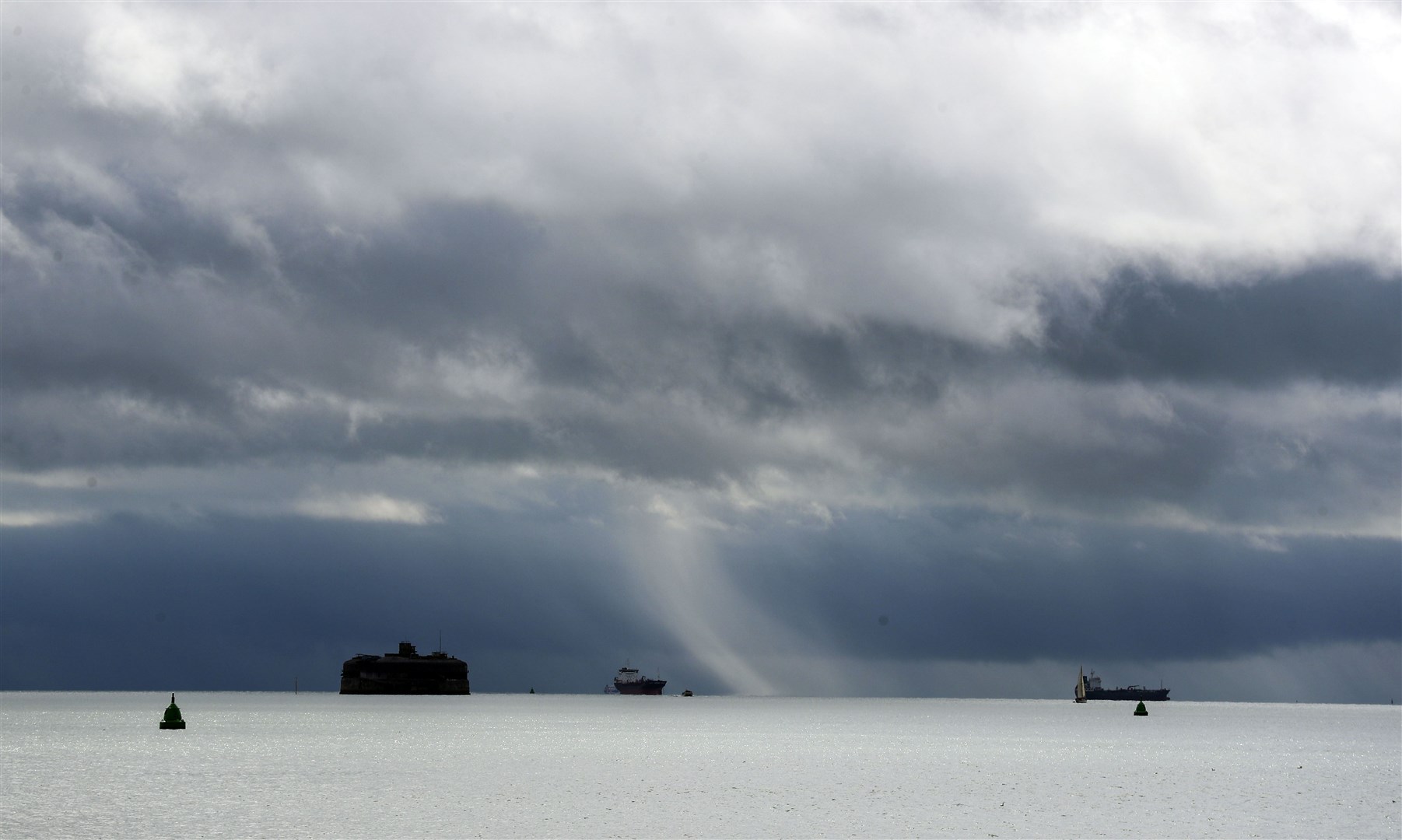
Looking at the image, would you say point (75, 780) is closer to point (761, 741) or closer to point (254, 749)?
point (254, 749)

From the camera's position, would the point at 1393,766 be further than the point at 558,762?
Yes

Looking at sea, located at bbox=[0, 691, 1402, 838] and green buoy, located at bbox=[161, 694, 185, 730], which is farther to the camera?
green buoy, located at bbox=[161, 694, 185, 730]

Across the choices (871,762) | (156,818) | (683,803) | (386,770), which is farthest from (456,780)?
(871,762)

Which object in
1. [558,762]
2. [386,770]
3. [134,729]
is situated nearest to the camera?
[386,770]

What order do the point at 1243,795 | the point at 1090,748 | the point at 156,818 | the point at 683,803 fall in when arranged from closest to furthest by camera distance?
the point at 156,818 < the point at 683,803 < the point at 1243,795 < the point at 1090,748

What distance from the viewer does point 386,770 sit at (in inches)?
4210

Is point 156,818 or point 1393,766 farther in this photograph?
point 1393,766

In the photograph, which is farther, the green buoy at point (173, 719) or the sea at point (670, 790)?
the green buoy at point (173, 719)

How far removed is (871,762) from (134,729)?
107 meters

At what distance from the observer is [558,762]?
120 meters

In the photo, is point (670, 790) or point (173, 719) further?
point (173, 719)

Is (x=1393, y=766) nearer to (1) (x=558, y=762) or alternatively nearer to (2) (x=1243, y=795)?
(2) (x=1243, y=795)

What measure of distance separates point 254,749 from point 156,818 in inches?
2729

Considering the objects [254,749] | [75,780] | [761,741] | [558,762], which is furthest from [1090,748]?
[75,780]
